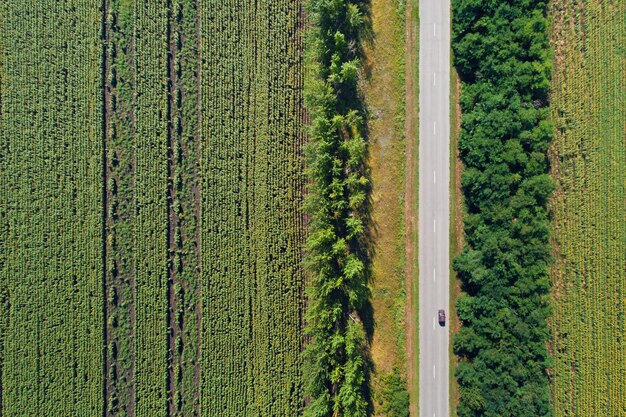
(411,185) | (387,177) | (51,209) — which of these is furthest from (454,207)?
(51,209)

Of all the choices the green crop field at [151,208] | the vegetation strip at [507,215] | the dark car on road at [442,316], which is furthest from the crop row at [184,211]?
the vegetation strip at [507,215]

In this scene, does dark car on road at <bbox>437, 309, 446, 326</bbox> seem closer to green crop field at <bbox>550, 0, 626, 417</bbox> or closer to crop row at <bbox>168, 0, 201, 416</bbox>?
green crop field at <bbox>550, 0, 626, 417</bbox>

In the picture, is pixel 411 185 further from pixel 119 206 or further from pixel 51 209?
pixel 51 209

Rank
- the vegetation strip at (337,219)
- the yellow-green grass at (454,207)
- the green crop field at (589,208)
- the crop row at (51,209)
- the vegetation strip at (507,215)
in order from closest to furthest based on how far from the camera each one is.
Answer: the vegetation strip at (507,215) → the vegetation strip at (337,219) → the green crop field at (589,208) → the yellow-green grass at (454,207) → the crop row at (51,209)

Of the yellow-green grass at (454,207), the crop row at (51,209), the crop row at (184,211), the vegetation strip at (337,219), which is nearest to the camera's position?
the vegetation strip at (337,219)

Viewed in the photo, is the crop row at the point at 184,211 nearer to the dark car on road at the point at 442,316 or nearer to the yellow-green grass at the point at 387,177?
the yellow-green grass at the point at 387,177

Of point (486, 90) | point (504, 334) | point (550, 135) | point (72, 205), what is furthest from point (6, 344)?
point (550, 135)

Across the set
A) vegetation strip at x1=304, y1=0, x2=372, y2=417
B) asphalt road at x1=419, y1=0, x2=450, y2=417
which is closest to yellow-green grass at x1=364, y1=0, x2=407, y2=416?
vegetation strip at x1=304, y1=0, x2=372, y2=417
